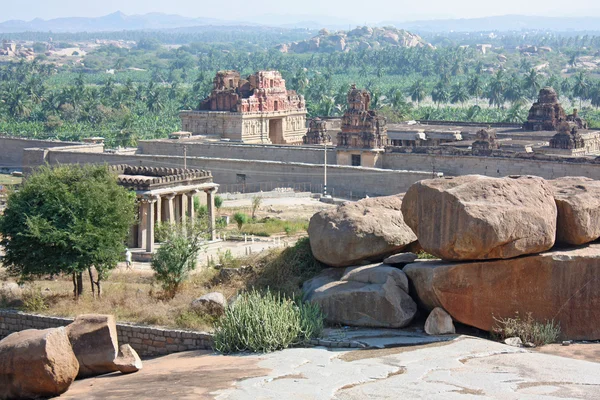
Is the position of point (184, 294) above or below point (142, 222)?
above

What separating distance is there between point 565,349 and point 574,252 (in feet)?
6.39

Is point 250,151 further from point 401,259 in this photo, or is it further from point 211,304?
point 401,259

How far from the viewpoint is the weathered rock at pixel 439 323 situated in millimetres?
19562

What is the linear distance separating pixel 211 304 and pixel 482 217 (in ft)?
19.4

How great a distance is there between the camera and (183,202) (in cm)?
3712

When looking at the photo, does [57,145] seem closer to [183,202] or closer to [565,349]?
[183,202]

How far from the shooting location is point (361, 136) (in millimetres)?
59250

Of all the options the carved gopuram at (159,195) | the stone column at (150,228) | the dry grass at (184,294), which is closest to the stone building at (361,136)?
the carved gopuram at (159,195)

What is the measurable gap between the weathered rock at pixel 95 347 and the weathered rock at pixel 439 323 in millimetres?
5912

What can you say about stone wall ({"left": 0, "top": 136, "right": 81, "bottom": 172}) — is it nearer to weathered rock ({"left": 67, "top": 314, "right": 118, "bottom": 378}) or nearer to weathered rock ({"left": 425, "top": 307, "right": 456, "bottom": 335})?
weathered rock ({"left": 67, "top": 314, "right": 118, "bottom": 378})

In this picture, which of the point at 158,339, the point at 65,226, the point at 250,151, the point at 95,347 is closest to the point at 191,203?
the point at 65,226

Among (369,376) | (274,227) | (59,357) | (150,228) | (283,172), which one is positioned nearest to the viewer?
(369,376)

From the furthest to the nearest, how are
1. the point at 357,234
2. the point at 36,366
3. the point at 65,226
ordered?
the point at 65,226, the point at 357,234, the point at 36,366

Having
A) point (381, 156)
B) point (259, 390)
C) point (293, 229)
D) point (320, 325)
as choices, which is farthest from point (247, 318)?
point (381, 156)
